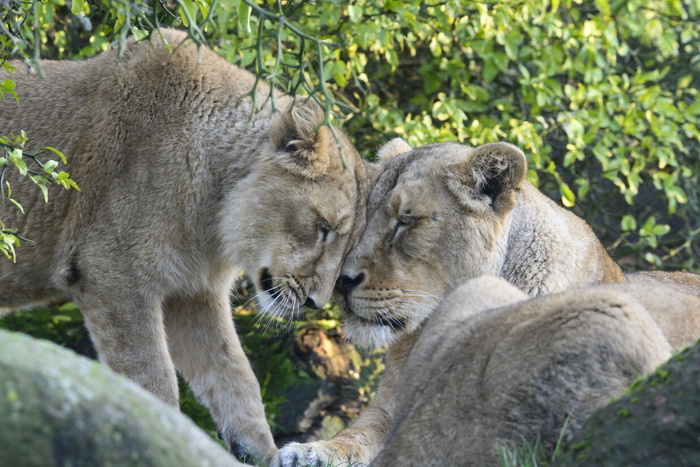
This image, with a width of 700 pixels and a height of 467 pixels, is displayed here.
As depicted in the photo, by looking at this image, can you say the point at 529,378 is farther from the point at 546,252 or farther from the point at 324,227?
the point at 324,227

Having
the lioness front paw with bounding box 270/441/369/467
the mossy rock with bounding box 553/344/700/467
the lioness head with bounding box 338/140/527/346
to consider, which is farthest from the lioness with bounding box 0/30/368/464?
the mossy rock with bounding box 553/344/700/467

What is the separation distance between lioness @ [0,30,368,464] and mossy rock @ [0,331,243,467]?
2.78m

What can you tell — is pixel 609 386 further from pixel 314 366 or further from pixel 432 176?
pixel 314 366

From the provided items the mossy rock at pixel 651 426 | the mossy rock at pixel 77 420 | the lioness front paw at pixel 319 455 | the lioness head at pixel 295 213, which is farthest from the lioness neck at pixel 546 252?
the mossy rock at pixel 77 420

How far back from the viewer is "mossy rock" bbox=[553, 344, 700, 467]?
2352 mm

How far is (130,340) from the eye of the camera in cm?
487

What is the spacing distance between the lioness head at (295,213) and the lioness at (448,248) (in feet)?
0.50

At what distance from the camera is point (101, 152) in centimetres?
507

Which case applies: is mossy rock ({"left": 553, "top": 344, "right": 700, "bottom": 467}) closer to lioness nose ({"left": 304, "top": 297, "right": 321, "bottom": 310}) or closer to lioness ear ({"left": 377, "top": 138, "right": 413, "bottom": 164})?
lioness nose ({"left": 304, "top": 297, "right": 321, "bottom": 310})

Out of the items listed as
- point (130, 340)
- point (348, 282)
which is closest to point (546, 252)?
point (348, 282)

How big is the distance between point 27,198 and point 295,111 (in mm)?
1567

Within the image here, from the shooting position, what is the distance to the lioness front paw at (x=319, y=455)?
4414 mm

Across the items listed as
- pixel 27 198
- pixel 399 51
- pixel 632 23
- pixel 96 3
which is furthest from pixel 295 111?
pixel 632 23

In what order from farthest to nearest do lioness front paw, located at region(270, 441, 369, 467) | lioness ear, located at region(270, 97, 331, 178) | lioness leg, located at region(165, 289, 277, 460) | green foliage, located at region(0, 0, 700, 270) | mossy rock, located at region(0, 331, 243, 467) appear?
1. green foliage, located at region(0, 0, 700, 270)
2. lioness leg, located at region(165, 289, 277, 460)
3. lioness ear, located at region(270, 97, 331, 178)
4. lioness front paw, located at region(270, 441, 369, 467)
5. mossy rock, located at region(0, 331, 243, 467)
